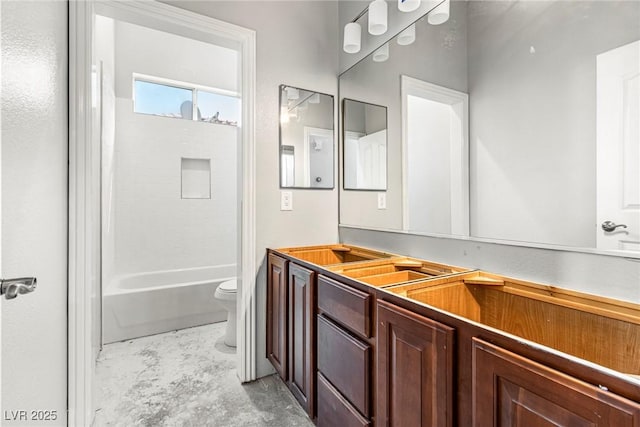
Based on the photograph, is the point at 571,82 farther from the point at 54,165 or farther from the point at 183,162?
the point at 183,162

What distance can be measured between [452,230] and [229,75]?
3.31 metres

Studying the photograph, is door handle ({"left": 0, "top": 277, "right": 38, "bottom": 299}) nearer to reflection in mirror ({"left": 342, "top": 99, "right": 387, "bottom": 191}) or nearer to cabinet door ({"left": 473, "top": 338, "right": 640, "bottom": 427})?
cabinet door ({"left": 473, "top": 338, "right": 640, "bottom": 427})

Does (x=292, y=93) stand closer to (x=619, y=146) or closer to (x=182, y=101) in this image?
(x=619, y=146)

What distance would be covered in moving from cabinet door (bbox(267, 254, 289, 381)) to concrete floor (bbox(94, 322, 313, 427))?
0.62 feet

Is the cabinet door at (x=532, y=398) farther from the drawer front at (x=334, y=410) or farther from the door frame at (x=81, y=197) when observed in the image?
the door frame at (x=81, y=197)

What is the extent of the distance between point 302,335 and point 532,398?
105 centimetres

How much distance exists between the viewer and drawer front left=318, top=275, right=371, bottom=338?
1054 mm

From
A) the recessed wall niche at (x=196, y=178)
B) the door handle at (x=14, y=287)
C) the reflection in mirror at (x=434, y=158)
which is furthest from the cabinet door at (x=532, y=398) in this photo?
the recessed wall niche at (x=196, y=178)

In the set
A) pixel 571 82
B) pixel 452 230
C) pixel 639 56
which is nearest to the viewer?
pixel 639 56

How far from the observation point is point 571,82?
1019mm

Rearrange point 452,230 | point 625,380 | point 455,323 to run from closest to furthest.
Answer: point 625,380 < point 455,323 < point 452,230

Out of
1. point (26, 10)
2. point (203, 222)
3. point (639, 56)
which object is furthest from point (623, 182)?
point (203, 222)

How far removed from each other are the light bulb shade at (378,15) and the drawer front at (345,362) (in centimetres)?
165

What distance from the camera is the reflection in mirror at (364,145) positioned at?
1.91 metres
